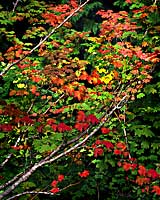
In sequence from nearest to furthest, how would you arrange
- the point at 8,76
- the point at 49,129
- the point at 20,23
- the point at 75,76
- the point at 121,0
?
the point at 49,129 < the point at 75,76 < the point at 8,76 < the point at 121,0 < the point at 20,23

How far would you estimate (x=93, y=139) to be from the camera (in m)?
6.49

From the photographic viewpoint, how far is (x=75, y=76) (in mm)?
6758

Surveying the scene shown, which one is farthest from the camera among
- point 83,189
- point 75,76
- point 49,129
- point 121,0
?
point 121,0

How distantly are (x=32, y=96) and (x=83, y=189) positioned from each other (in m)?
2.53

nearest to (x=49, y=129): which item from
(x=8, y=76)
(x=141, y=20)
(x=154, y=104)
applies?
(x=8, y=76)

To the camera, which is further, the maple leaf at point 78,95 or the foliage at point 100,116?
the maple leaf at point 78,95

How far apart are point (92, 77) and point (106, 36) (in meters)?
1.64

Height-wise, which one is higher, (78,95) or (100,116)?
(78,95)

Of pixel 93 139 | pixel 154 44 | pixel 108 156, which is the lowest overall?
pixel 108 156

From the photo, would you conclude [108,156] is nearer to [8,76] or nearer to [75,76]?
[75,76]

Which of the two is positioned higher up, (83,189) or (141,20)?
(141,20)

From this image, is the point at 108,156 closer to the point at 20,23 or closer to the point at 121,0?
the point at 121,0

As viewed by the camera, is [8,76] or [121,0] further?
[121,0]

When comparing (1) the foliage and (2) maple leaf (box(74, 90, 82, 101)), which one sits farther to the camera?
(2) maple leaf (box(74, 90, 82, 101))
